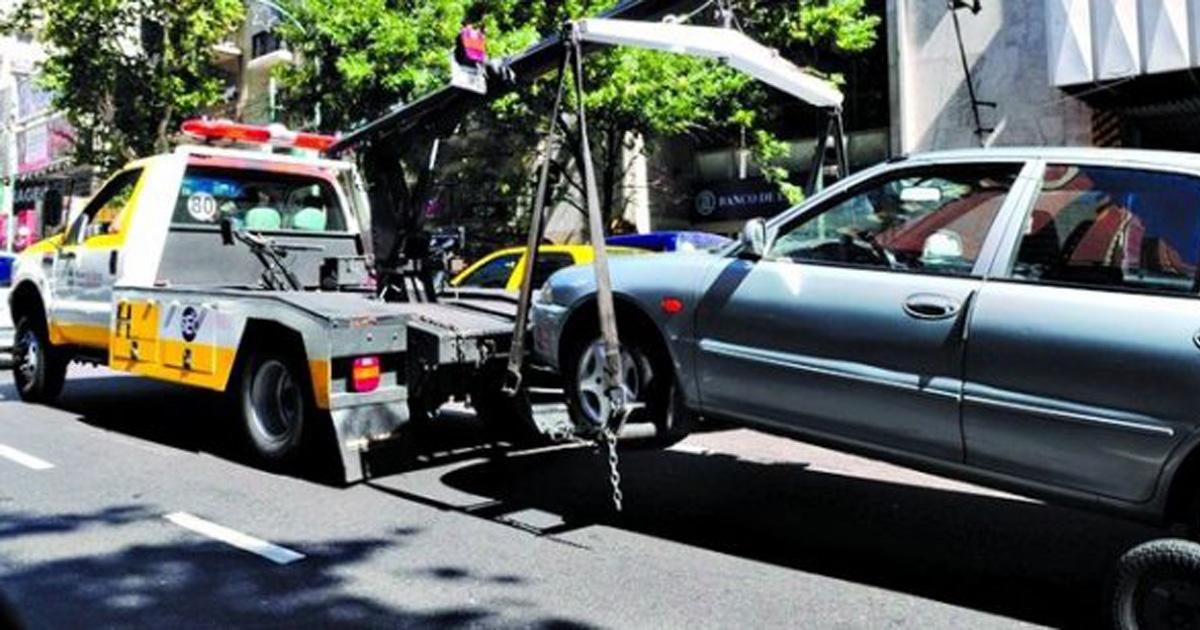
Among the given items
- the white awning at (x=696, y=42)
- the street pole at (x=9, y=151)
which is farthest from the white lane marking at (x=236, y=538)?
the street pole at (x=9, y=151)

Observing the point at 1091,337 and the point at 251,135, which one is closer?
the point at 1091,337

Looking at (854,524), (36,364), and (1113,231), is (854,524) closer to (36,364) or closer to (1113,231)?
(1113,231)

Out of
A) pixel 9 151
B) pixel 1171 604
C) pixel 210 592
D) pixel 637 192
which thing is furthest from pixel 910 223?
pixel 9 151

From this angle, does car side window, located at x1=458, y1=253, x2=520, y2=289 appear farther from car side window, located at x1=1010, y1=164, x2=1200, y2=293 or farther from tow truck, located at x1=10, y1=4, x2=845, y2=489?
car side window, located at x1=1010, y1=164, x2=1200, y2=293

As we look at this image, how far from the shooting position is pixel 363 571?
A: 4.88m

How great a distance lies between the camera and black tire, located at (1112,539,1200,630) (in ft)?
11.8

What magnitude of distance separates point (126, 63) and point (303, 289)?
18.2 m

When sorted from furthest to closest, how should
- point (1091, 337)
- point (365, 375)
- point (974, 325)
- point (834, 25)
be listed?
point (834, 25) < point (365, 375) < point (974, 325) < point (1091, 337)

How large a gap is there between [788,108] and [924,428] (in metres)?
18.0

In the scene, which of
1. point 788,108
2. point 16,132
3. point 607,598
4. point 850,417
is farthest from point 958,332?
point 16,132

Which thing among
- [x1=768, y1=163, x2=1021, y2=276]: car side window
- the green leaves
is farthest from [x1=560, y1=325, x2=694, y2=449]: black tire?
the green leaves

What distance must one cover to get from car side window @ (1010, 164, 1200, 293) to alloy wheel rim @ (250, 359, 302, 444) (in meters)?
4.57

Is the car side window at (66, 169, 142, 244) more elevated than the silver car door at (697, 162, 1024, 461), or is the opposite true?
the car side window at (66, 169, 142, 244)

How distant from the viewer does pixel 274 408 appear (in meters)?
7.09
